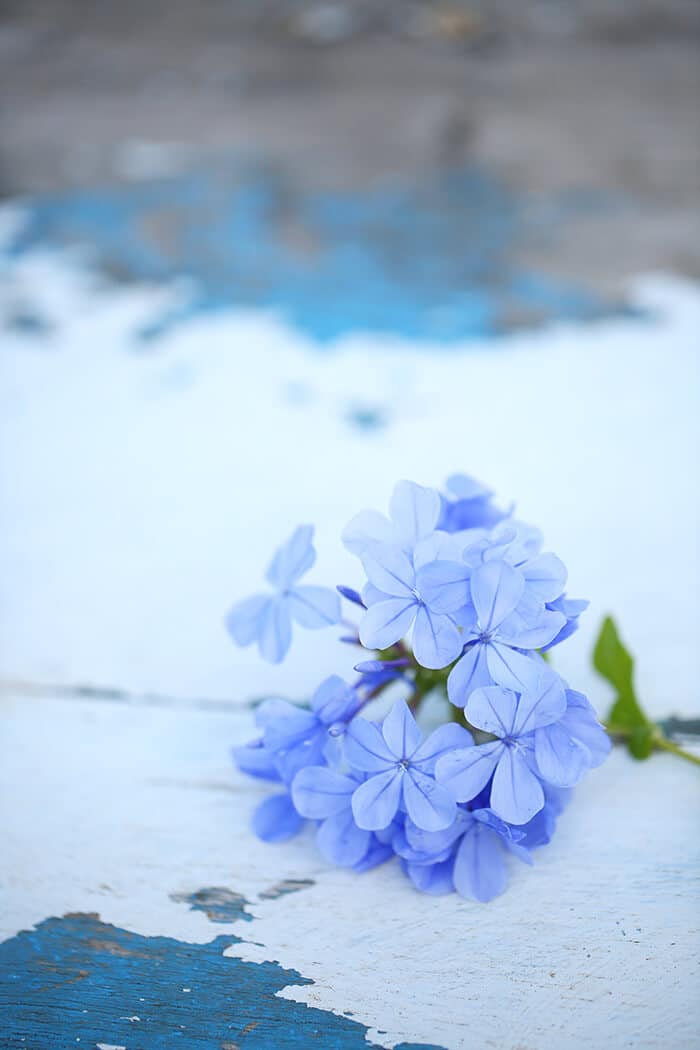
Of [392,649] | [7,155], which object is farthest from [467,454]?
[7,155]

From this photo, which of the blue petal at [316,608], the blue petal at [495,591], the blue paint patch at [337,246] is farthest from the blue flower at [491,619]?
the blue paint patch at [337,246]

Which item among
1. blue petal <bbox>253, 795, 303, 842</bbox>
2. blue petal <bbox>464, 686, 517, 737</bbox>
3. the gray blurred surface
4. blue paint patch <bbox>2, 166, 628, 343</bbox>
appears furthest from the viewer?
the gray blurred surface

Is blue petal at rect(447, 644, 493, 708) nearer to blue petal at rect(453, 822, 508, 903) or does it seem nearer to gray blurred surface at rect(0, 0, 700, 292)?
blue petal at rect(453, 822, 508, 903)

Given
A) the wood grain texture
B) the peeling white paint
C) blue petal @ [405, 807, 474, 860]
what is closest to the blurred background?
the peeling white paint

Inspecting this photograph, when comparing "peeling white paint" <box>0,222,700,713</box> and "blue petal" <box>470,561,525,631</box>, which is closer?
"blue petal" <box>470,561,525,631</box>

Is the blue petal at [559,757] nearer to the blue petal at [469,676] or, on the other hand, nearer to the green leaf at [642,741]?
the blue petal at [469,676]

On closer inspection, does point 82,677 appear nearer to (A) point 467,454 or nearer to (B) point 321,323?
(A) point 467,454
